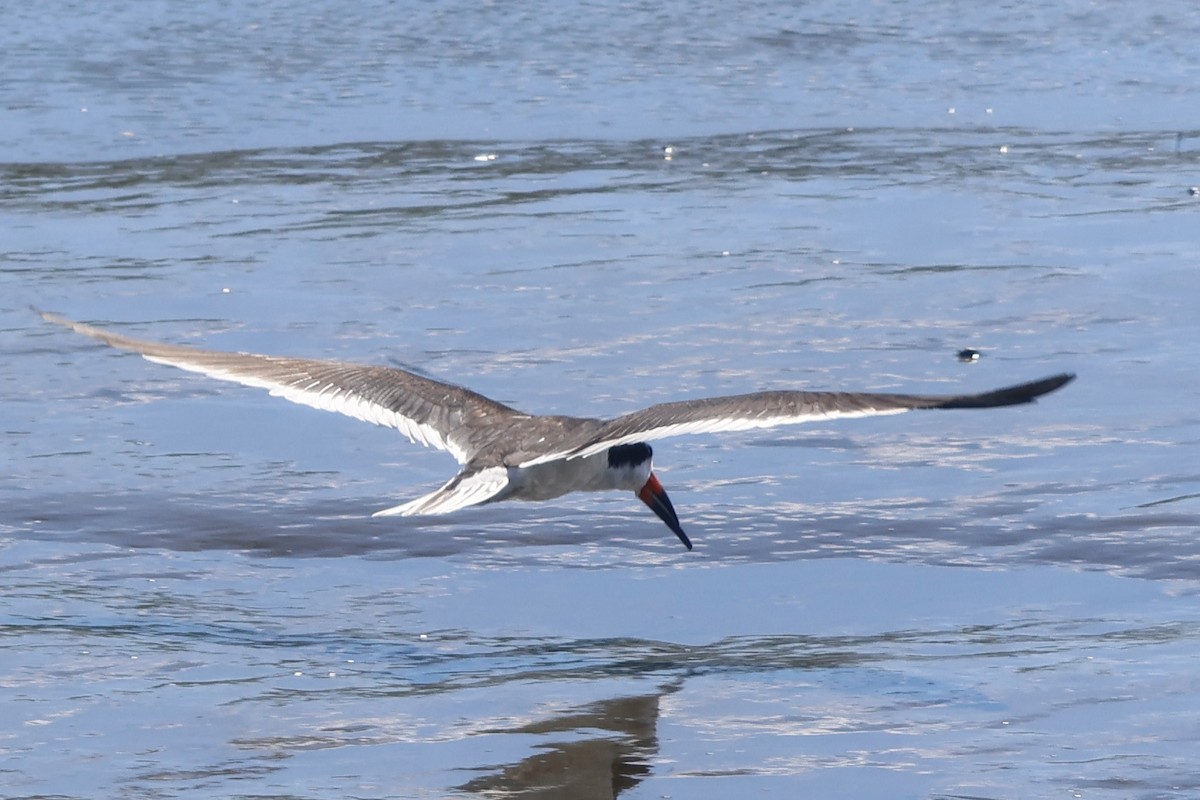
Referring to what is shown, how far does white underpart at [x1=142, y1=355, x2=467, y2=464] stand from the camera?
693 cm

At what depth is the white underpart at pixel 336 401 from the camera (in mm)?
6934

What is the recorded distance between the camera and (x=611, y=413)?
8.05 meters

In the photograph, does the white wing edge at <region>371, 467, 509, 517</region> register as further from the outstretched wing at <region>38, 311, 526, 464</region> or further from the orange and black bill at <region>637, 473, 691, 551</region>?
the orange and black bill at <region>637, 473, 691, 551</region>

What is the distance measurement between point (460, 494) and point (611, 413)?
1.99 metres

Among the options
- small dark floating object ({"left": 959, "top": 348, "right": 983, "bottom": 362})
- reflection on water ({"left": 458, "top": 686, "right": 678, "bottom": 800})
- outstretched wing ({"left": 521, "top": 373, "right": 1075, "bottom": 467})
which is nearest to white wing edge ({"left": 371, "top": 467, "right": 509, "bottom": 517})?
outstretched wing ({"left": 521, "top": 373, "right": 1075, "bottom": 467})

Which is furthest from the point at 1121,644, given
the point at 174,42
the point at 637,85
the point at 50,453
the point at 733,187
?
the point at 174,42

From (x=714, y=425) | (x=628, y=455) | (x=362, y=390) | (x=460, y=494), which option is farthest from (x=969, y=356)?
(x=460, y=494)

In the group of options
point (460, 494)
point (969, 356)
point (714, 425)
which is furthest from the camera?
point (969, 356)

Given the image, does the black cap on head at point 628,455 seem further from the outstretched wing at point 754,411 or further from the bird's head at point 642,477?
the outstretched wing at point 754,411

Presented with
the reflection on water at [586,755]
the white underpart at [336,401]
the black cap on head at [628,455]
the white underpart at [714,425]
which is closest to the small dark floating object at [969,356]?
the black cap on head at [628,455]

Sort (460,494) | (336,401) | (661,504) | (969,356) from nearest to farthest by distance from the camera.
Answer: (460,494) → (661,504) → (336,401) → (969,356)

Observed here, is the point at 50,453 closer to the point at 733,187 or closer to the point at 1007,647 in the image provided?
the point at 1007,647

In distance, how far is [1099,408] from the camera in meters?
8.00

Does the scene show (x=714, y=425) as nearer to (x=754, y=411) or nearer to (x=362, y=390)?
(x=754, y=411)
